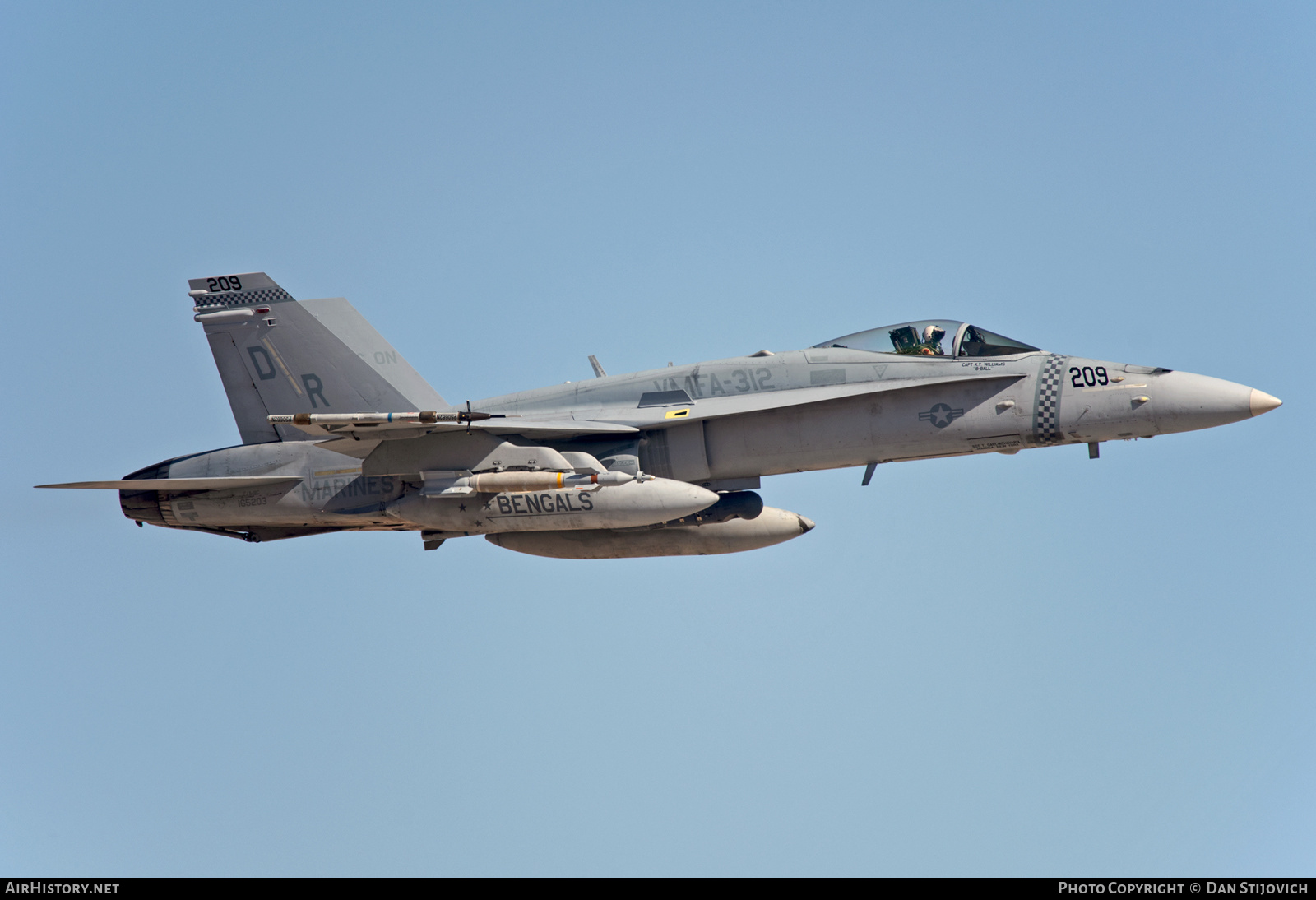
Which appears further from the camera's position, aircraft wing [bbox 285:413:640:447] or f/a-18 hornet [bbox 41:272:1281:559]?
f/a-18 hornet [bbox 41:272:1281:559]

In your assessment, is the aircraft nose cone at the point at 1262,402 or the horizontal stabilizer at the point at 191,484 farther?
the horizontal stabilizer at the point at 191,484

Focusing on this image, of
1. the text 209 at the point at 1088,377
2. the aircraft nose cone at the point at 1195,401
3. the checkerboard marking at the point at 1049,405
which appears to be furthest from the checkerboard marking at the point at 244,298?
the aircraft nose cone at the point at 1195,401

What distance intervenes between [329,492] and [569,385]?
11.8ft

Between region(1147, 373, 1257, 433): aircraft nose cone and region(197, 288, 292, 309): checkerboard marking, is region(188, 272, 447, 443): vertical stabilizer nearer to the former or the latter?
region(197, 288, 292, 309): checkerboard marking

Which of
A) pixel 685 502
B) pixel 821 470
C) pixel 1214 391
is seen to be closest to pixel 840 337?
pixel 821 470

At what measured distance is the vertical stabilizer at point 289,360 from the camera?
65.9 ft

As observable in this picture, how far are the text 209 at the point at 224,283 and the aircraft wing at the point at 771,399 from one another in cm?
584

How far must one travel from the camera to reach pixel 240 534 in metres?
20.7

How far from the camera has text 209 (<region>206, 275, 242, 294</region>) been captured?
20328mm

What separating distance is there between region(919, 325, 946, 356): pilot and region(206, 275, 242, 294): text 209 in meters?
9.59

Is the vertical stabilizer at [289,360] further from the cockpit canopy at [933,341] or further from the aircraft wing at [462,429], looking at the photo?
the cockpit canopy at [933,341]
